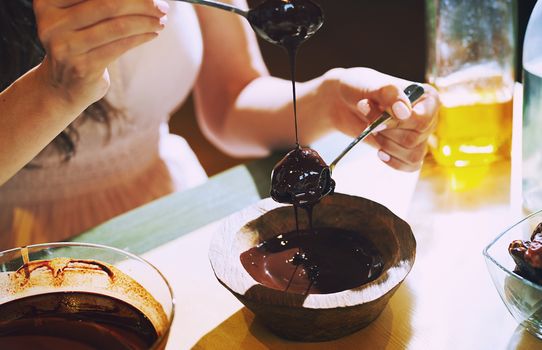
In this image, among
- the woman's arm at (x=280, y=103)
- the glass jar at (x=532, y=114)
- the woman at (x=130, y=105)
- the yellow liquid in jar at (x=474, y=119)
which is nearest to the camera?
the woman at (x=130, y=105)

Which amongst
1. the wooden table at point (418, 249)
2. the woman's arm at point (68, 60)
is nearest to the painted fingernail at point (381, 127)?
the wooden table at point (418, 249)

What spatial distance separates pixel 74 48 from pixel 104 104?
642mm

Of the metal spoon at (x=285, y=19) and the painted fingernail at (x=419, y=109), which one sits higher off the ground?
the metal spoon at (x=285, y=19)

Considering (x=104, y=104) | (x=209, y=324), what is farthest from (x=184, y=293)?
(x=104, y=104)

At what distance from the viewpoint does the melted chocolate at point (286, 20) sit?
921mm

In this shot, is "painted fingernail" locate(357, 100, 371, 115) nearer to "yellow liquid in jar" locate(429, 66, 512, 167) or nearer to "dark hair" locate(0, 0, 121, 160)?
"yellow liquid in jar" locate(429, 66, 512, 167)

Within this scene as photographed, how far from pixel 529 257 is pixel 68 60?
696mm

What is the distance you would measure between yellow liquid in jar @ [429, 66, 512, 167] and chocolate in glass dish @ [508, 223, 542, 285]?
47 cm

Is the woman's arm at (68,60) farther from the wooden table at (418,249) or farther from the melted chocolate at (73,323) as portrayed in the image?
the melted chocolate at (73,323)

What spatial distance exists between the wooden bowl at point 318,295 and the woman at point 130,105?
22 centimetres

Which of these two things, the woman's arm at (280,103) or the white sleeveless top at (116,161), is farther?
the white sleeveless top at (116,161)

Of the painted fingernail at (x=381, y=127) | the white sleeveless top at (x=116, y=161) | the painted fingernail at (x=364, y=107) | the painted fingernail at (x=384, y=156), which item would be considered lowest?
the white sleeveless top at (x=116, y=161)

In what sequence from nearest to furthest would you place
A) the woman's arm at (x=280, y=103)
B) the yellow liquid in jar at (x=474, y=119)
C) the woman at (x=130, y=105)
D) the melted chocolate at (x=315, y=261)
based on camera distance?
the melted chocolate at (x=315, y=261) → the woman at (x=130, y=105) → the woman's arm at (x=280, y=103) → the yellow liquid in jar at (x=474, y=119)

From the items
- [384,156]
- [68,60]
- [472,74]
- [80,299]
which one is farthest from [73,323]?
[472,74]
